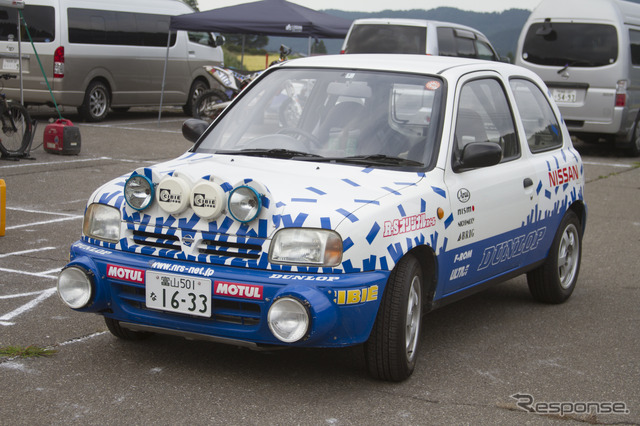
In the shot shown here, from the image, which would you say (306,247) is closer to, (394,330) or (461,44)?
(394,330)

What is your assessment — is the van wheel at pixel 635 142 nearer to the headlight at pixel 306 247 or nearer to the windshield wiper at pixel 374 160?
the windshield wiper at pixel 374 160

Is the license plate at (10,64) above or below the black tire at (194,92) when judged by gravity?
above

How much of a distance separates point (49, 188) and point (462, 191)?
672 cm

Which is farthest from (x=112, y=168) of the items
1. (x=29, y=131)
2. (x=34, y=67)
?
(x=34, y=67)

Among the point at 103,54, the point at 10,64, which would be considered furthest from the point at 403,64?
the point at 103,54

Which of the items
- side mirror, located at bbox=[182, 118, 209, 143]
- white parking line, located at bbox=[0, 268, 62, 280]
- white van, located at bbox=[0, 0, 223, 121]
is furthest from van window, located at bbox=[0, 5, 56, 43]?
side mirror, located at bbox=[182, 118, 209, 143]

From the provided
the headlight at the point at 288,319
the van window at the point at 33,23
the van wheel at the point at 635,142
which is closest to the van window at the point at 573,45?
the van wheel at the point at 635,142

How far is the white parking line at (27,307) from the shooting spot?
5.33 meters

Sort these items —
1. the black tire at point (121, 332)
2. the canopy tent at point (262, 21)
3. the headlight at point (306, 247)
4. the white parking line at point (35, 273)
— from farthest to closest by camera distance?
the canopy tent at point (262, 21) → the white parking line at point (35, 273) → the black tire at point (121, 332) → the headlight at point (306, 247)

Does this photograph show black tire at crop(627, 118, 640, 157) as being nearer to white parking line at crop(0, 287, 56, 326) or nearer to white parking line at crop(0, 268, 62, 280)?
white parking line at crop(0, 268, 62, 280)

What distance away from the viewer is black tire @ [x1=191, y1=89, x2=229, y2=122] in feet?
61.7

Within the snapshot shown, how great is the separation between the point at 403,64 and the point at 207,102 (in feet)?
45.7

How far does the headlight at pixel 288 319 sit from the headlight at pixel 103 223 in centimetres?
92

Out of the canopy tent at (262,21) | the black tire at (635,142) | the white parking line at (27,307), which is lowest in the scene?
the white parking line at (27,307)
